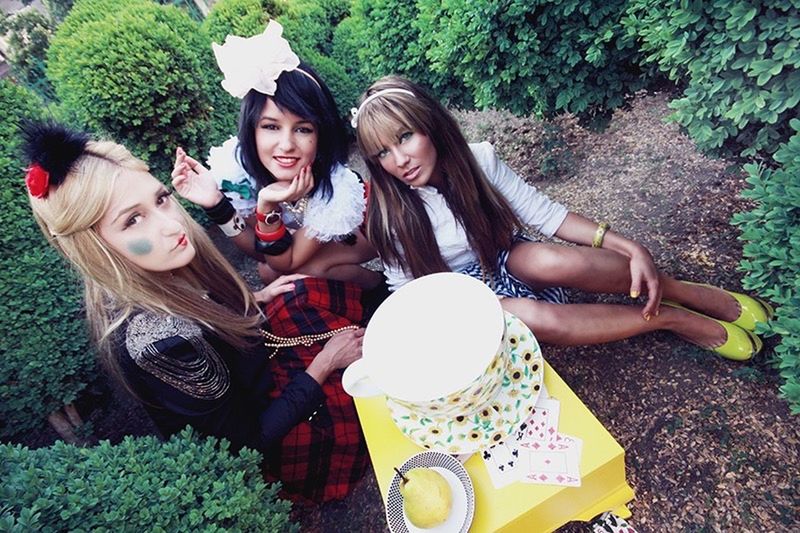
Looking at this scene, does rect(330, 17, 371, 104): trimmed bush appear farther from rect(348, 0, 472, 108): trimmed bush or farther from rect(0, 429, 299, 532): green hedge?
rect(0, 429, 299, 532): green hedge

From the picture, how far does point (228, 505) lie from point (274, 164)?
1.59m

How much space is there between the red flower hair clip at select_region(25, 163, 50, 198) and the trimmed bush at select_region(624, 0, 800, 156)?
94.5 inches

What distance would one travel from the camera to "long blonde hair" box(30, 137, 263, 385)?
1688 mm

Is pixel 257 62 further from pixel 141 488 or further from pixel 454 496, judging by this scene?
pixel 454 496

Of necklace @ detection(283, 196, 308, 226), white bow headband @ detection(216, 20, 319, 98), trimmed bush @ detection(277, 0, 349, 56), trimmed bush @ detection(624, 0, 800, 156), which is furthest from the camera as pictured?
trimmed bush @ detection(277, 0, 349, 56)

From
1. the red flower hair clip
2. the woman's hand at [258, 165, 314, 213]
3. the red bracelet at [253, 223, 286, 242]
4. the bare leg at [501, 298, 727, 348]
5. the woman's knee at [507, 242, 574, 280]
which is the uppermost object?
the red flower hair clip

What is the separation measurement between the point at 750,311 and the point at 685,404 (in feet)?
1.87

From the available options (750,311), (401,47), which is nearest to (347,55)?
(401,47)

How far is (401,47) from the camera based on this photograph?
3777 mm

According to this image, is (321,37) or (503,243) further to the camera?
(321,37)

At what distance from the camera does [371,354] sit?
1535 millimetres

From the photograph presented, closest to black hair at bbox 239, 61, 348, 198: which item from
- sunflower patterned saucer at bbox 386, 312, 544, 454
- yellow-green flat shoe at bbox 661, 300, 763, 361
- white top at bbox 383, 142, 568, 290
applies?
white top at bbox 383, 142, 568, 290

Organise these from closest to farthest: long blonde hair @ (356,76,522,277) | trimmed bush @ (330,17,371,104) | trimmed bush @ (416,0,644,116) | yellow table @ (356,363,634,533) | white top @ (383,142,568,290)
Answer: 1. yellow table @ (356,363,634,533)
2. long blonde hair @ (356,76,522,277)
3. white top @ (383,142,568,290)
4. trimmed bush @ (416,0,644,116)
5. trimmed bush @ (330,17,371,104)

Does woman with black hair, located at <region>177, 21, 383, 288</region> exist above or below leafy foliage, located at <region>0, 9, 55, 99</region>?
below
